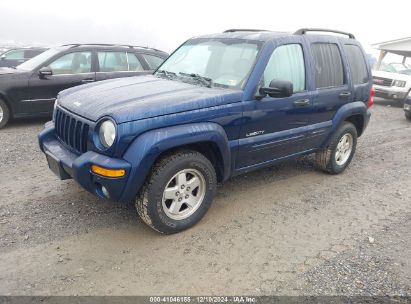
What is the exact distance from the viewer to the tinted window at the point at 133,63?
8.22m

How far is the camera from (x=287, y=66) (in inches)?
Answer: 172

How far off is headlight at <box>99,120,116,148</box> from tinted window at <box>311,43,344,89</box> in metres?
2.70

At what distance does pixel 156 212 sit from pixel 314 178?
2754mm

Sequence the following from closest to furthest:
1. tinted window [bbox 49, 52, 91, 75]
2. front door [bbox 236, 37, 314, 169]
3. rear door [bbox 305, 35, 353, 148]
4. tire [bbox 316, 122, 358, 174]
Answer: front door [bbox 236, 37, 314, 169] → rear door [bbox 305, 35, 353, 148] → tire [bbox 316, 122, 358, 174] → tinted window [bbox 49, 52, 91, 75]

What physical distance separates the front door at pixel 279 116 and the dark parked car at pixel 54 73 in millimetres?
4516

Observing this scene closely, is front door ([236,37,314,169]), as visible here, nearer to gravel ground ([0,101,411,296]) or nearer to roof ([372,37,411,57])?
gravel ground ([0,101,411,296])

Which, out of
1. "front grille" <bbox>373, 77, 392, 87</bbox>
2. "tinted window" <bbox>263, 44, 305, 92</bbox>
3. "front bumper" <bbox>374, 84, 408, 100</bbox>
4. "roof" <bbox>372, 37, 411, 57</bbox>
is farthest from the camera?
"roof" <bbox>372, 37, 411, 57</bbox>

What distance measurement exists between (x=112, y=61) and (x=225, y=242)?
18.4 ft

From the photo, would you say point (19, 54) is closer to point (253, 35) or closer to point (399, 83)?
point (253, 35)

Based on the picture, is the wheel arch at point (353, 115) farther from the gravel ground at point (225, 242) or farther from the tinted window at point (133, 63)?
the tinted window at point (133, 63)

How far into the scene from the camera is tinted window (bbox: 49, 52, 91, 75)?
746cm

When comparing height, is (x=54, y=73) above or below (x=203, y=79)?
below

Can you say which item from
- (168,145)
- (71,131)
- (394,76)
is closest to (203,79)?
(168,145)

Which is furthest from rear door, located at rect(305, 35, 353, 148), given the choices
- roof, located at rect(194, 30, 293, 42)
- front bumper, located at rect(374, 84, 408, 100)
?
front bumper, located at rect(374, 84, 408, 100)
